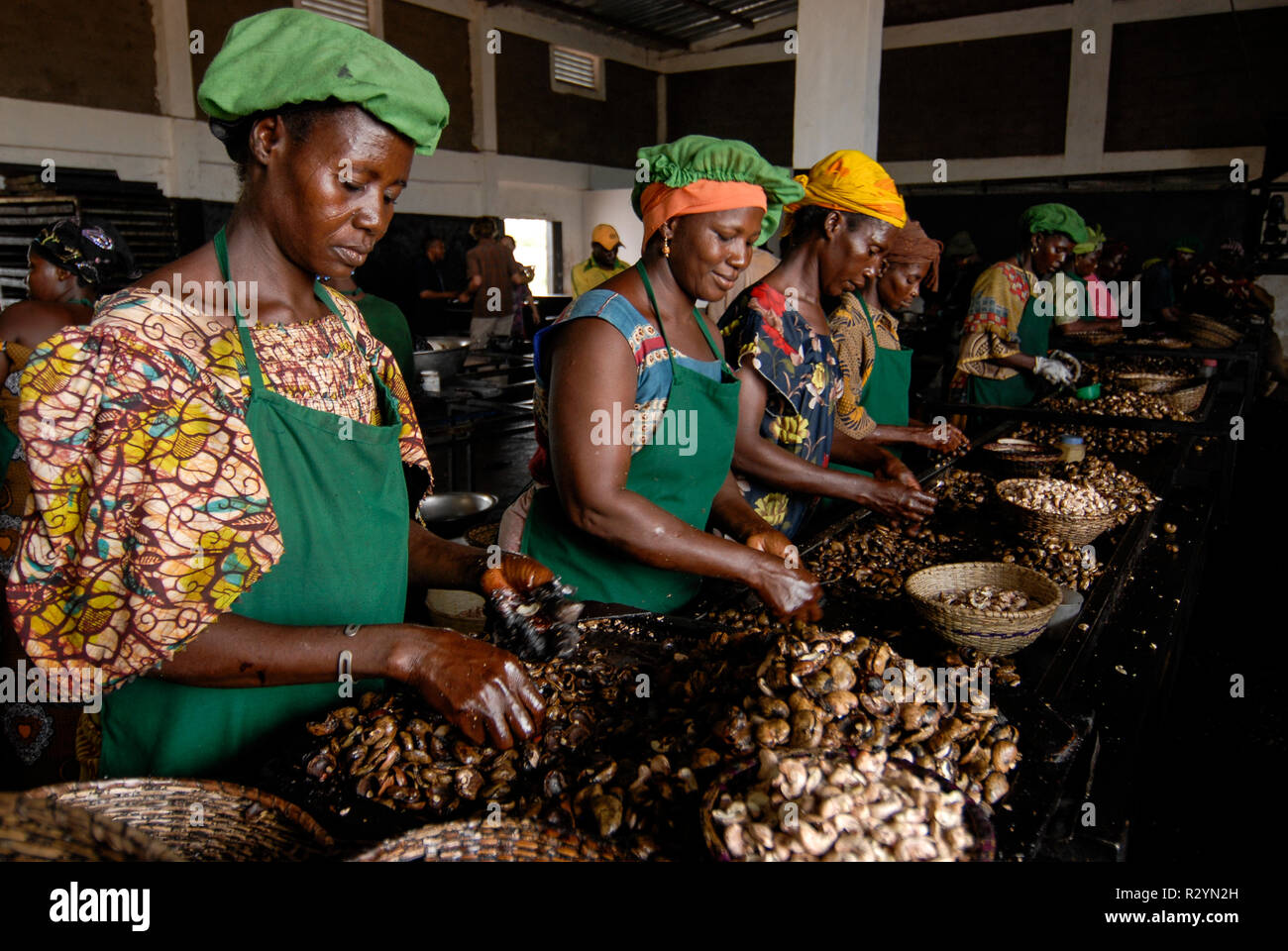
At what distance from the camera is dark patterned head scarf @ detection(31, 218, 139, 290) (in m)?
3.27

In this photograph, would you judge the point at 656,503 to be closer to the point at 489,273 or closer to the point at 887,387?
the point at 887,387

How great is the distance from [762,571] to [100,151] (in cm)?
1054

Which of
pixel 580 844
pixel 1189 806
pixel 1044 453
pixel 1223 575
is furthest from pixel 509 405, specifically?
pixel 1223 575

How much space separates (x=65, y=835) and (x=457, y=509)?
2774 mm

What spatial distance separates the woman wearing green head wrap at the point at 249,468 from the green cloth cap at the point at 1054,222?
479cm

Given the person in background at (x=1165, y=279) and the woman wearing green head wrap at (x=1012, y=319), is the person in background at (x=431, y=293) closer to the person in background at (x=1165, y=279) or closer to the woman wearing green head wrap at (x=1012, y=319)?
the woman wearing green head wrap at (x=1012, y=319)

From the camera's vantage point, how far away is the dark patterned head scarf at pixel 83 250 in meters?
3.27

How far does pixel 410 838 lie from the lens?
3.24 ft

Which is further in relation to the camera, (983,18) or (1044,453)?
(983,18)

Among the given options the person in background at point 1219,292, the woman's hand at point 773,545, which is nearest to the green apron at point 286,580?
the woman's hand at point 773,545

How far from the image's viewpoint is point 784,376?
8.89 ft

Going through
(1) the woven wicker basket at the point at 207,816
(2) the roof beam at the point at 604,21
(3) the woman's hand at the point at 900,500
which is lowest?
(1) the woven wicker basket at the point at 207,816

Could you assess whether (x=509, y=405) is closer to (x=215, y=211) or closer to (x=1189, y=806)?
(x=1189, y=806)

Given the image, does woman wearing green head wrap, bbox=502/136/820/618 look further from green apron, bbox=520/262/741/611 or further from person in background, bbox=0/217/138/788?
person in background, bbox=0/217/138/788
